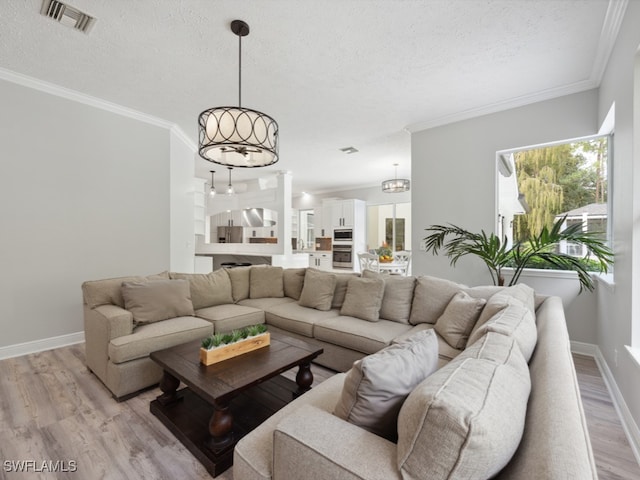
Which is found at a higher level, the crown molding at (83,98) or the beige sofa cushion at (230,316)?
the crown molding at (83,98)

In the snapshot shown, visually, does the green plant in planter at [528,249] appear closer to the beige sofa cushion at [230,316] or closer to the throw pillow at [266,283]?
the throw pillow at [266,283]

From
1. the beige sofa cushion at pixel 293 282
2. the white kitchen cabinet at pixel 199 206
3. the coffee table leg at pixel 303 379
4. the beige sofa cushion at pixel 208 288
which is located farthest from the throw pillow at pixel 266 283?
the white kitchen cabinet at pixel 199 206

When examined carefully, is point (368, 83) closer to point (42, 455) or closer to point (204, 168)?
point (42, 455)

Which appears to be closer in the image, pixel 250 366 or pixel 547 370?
pixel 547 370

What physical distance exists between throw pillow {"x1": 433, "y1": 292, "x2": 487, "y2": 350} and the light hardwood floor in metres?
0.92

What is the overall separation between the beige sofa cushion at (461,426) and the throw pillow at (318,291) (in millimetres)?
2387

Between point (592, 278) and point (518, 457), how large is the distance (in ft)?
10.8

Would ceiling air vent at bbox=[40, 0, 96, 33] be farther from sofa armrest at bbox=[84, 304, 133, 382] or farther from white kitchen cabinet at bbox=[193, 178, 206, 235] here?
white kitchen cabinet at bbox=[193, 178, 206, 235]

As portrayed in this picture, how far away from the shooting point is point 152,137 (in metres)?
4.12

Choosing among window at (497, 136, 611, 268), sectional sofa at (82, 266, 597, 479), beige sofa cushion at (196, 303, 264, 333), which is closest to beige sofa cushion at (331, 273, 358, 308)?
sectional sofa at (82, 266, 597, 479)

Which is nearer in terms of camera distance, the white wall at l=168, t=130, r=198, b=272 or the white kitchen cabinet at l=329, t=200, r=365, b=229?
the white wall at l=168, t=130, r=198, b=272

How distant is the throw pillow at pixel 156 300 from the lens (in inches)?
103

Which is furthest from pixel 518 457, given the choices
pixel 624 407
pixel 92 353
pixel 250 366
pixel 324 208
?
pixel 324 208

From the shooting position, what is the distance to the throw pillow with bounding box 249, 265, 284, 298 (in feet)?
12.3
